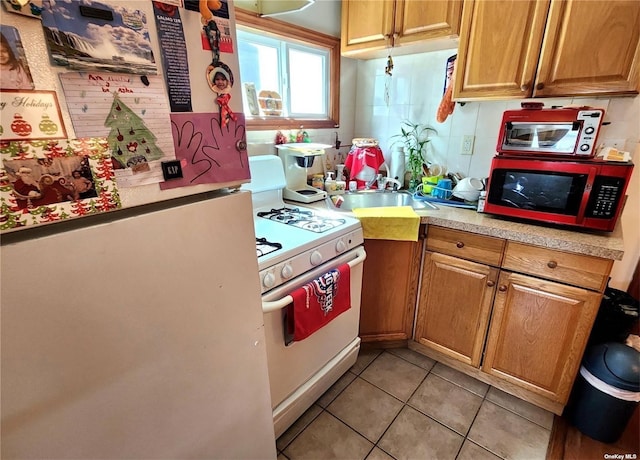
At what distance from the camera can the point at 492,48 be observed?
1.55 metres

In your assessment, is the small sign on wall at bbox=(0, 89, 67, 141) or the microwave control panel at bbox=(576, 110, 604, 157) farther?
the microwave control panel at bbox=(576, 110, 604, 157)

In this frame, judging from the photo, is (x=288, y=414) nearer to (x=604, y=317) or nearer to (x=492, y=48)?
(x=604, y=317)

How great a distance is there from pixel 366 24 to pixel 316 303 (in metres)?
1.70

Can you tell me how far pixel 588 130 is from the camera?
130cm

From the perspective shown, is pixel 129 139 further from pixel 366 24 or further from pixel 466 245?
pixel 366 24

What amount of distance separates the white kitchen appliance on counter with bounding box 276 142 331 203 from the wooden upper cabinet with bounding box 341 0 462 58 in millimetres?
724

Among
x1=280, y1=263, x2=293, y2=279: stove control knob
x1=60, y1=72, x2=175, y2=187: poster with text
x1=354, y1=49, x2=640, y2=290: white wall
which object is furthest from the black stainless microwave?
x1=60, y1=72, x2=175, y2=187: poster with text

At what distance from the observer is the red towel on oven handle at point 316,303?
1.20 m

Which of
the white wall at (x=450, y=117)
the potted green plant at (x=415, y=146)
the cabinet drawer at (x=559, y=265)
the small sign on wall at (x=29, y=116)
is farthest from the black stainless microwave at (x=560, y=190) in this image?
the small sign on wall at (x=29, y=116)

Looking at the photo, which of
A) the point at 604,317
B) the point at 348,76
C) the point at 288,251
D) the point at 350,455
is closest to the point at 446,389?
the point at 350,455

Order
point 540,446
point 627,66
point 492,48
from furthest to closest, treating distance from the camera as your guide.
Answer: point 492,48 → point 540,446 → point 627,66

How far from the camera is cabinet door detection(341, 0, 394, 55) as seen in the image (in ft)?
5.96

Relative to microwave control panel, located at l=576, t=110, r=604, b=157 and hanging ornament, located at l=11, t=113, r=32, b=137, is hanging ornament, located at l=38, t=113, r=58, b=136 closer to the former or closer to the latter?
hanging ornament, located at l=11, t=113, r=32, b=137

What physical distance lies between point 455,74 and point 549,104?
1.78 ft
